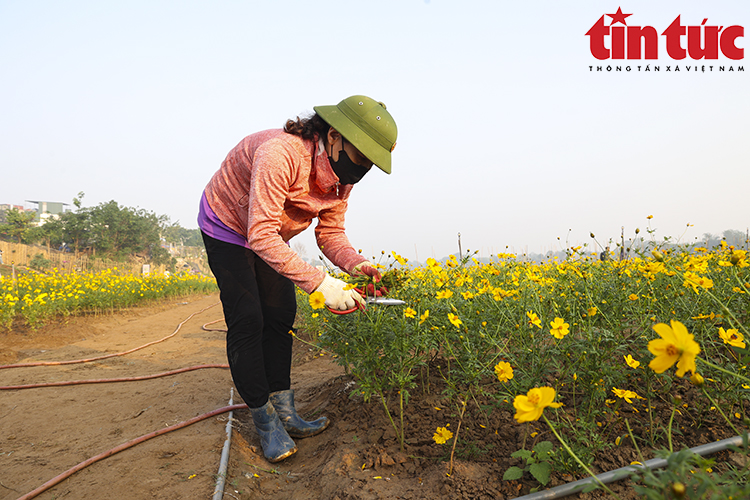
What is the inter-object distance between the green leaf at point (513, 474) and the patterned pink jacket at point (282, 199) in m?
1.00

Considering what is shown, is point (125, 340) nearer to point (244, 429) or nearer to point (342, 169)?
point (244, 429)

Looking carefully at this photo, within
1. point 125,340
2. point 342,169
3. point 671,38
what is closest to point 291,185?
point 342,169

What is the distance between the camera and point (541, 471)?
133cm

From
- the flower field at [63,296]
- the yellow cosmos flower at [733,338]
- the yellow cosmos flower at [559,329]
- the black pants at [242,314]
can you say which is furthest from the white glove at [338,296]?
the flower field at [63,296]

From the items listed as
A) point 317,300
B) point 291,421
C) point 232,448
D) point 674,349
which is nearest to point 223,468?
point 232,448

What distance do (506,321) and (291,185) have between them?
1.20 m

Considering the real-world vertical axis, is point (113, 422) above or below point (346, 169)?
below

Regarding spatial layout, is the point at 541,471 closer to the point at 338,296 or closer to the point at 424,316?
the point at 424,316

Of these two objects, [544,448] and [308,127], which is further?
[308,127]

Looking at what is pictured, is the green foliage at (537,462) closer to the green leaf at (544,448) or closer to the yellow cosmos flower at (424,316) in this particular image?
the green leaf at (544,448)

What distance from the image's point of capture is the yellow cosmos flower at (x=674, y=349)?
0.67 meters

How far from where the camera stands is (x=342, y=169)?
6.58ft

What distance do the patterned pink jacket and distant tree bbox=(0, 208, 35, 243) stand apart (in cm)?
2872

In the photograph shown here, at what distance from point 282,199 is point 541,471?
1462 millimetres
